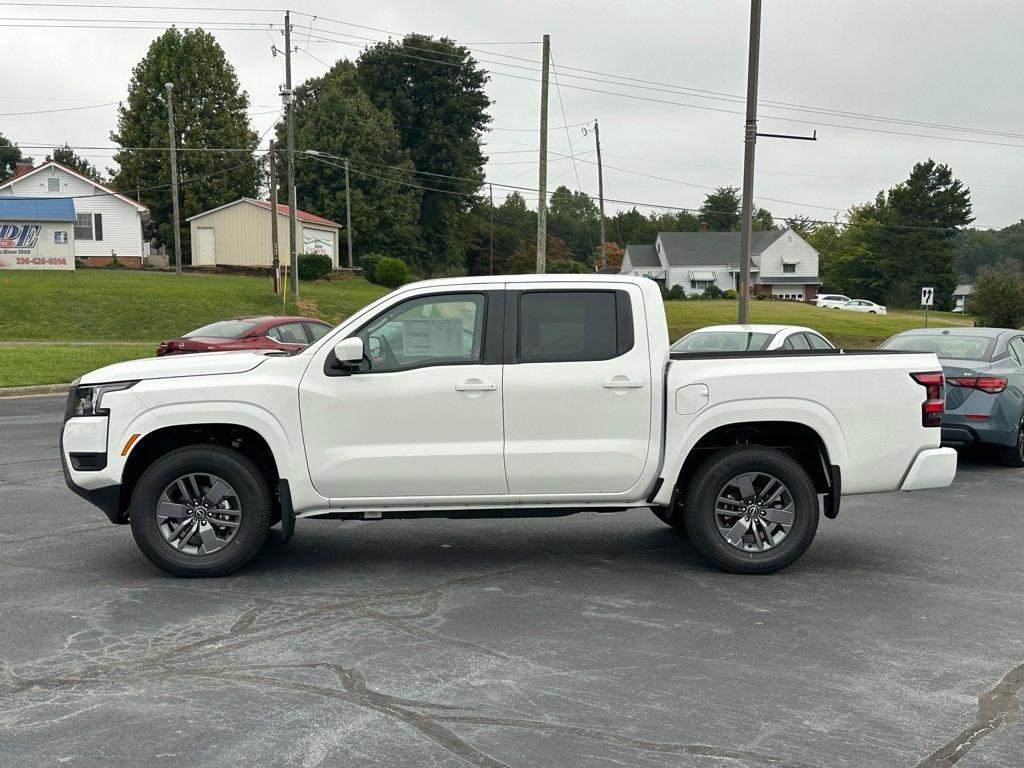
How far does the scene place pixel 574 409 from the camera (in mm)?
6754

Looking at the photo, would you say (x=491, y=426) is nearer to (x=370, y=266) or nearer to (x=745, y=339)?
A: (x=745, y=339)

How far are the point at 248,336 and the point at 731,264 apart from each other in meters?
84.3

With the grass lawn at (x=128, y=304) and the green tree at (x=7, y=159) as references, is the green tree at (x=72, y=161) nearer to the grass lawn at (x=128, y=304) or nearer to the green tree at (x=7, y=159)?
the green tree at (x=7, y=159)

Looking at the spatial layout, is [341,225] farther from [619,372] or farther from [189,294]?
[619,372]

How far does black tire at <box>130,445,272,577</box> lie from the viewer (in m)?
6.72

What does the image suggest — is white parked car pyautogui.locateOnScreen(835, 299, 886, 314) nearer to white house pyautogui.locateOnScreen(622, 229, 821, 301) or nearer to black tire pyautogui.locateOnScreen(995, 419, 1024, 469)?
white house pyautogui.locateOnScreen(622, 229, 821, 301)

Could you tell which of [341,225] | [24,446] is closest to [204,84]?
[341,225]

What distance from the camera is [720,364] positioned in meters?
6.98

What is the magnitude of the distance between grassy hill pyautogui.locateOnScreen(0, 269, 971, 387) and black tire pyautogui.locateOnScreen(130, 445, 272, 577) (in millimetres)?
15409

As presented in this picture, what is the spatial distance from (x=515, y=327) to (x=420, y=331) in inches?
24.6

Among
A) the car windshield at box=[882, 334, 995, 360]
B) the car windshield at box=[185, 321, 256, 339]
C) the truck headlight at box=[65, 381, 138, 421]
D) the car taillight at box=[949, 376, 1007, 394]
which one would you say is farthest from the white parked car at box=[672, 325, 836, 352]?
the car windshield at box=[185, 321, 256, 339]

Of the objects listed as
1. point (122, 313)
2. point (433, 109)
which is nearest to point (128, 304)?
point (122, 313)

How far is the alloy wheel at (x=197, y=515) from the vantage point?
676cm

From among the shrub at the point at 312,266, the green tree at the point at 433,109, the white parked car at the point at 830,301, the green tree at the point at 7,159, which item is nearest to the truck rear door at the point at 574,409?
the shrub at the point at 312,266
